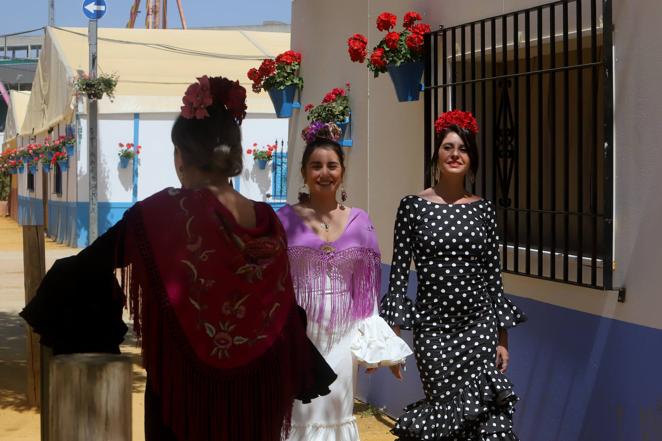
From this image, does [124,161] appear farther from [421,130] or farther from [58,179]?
[421,130]

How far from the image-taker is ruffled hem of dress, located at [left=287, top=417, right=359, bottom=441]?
5.30m

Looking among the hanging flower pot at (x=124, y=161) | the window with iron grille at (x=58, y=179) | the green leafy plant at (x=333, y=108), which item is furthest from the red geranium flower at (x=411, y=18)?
the window with iron grille at (x=58, y=179)

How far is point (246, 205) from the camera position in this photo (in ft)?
10.7

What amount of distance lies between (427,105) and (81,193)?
62.5 feet

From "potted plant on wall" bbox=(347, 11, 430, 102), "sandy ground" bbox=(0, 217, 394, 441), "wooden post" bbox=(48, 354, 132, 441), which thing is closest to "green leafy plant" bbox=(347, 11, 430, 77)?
"potted plant on wall" bbox=(347, 11, 430, 102)

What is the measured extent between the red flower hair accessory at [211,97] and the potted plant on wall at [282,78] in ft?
21.5

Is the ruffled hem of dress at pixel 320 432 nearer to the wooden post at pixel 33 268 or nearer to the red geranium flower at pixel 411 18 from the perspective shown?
the red geranium flower at pixel 411 18

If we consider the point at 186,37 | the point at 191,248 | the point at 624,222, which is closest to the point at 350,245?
the point at 624,222

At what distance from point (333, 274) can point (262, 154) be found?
1945 cm

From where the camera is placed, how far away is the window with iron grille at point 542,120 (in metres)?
5.27

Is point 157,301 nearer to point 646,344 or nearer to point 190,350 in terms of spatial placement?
point 190,350

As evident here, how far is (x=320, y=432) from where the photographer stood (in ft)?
17.5

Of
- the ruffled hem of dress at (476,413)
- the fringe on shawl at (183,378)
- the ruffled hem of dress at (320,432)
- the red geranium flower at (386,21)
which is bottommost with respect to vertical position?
the ruffled hem of dress at (320,432)

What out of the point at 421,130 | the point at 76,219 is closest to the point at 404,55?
the point at 421,130
